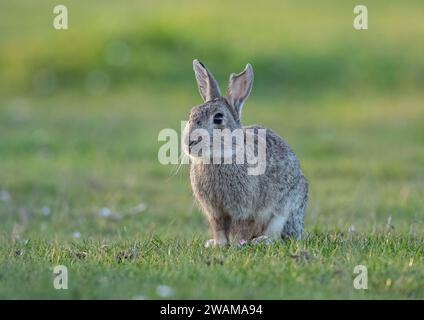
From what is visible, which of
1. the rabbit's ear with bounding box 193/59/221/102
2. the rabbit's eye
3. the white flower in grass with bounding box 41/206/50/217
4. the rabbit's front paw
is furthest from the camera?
the white flower in grass with bounding box 41/206/50/217

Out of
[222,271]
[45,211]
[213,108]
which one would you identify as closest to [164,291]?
[222,271]

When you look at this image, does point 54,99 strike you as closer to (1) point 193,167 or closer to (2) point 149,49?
(2) point 149,49

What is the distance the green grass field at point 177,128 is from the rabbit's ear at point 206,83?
806 mm

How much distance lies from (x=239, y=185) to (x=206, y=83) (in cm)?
102

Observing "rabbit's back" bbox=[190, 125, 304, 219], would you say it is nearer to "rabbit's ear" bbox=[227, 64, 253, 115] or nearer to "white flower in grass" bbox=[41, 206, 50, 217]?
"rabbit's ear" bbox=[227, 64, 253, 115]

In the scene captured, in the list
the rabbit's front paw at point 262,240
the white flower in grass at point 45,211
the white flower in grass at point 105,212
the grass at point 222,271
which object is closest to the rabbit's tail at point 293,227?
the rabbit's front paw at point 262,240

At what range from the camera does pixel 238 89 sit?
28.5 feet

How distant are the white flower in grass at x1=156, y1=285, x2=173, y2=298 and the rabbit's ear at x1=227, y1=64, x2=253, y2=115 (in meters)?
2.59

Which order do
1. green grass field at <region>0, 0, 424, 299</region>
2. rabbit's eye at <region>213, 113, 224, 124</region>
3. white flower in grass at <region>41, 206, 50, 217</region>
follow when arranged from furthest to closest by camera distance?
white flower in grass at <region>41, 206, 50, 217</region>, rabbit's eye at <region>213, 113, 224, 124</region>, green grass field at <region>0, 0, 424, 299</region>

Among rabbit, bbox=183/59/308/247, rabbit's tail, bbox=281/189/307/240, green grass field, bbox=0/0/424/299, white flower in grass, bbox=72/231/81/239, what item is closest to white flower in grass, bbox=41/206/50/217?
green grass field, bbox=0/0/424/299

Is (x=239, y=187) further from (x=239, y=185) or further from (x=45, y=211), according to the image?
(x=45, y=211)

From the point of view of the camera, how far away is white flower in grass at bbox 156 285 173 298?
6375 millimetres
